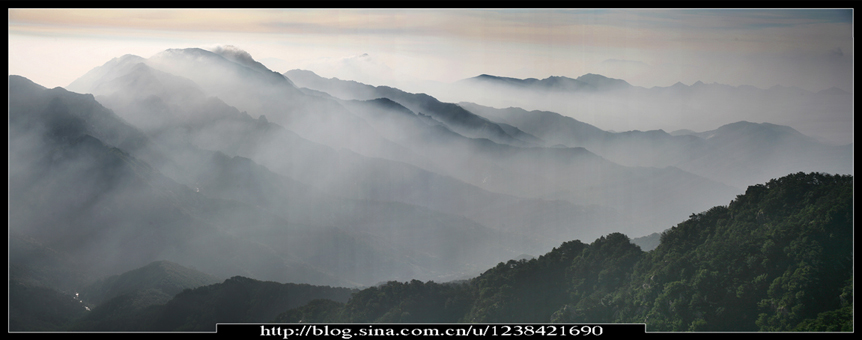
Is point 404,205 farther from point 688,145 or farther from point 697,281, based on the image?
point 697,281

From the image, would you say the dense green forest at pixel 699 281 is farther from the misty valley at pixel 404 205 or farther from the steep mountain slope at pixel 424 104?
the steep mountain slope at pixel 424 104

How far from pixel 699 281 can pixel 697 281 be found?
0.17 feet

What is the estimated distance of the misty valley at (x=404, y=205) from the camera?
1379 centimetres

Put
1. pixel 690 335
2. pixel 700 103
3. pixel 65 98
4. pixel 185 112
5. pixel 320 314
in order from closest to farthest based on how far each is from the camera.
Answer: pixel 690 335 → pixel 320 314 → pixel 700 103 → pixel 65 98 → pixel 185 112

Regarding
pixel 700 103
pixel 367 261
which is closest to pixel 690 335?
pixel 700 103

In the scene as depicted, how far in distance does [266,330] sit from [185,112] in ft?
165

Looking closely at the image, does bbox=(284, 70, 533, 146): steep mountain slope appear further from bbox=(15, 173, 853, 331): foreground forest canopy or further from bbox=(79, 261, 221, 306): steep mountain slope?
bbox=(15, 173, 853, 331): foreground forest canopy

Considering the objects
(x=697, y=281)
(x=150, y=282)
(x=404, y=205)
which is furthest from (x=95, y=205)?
(x=697, y=281)

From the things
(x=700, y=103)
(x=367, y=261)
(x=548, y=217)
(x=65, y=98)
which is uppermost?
(x=65, y=98)

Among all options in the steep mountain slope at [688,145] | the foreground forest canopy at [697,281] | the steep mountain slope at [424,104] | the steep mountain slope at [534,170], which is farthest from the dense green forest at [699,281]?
the steep mountain slope at [534,170]

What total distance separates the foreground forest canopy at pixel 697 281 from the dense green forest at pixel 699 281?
26 mm

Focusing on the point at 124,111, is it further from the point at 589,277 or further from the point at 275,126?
the point at 589,277

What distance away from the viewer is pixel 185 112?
186 ft

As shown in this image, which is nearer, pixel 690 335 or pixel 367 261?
pixel 690 335
